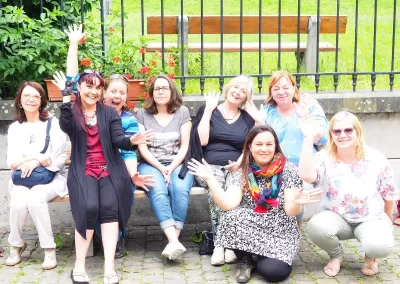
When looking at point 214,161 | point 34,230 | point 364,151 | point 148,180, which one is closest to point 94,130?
point 148,180

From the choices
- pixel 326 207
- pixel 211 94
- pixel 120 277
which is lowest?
pixel 120 277

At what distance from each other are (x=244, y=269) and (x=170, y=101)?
5.10 ft

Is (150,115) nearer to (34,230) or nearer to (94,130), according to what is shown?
(94,130)

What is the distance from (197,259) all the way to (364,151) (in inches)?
60.7

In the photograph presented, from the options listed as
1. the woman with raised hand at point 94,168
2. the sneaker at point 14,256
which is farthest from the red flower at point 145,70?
the sneaker at point 14,256

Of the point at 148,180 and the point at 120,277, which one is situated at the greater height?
the point at 148,180

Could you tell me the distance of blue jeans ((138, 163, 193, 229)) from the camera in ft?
18.8

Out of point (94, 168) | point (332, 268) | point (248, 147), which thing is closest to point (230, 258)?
point (332, 268)

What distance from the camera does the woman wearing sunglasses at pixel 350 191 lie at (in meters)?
5.26

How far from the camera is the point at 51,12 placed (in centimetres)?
634

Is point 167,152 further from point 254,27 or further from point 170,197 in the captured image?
point 254,27

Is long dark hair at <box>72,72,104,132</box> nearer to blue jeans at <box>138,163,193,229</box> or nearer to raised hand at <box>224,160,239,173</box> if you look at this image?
blue jeans at <box>138,163,193,229</box>

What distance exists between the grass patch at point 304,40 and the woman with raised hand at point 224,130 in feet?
2.19

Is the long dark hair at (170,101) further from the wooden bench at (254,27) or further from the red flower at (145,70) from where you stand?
the wooden bench at (254,27)
